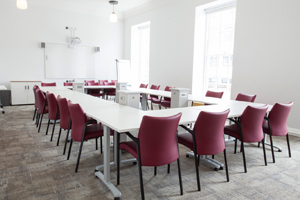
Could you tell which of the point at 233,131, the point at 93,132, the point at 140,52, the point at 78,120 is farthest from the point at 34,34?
the point at 233,131

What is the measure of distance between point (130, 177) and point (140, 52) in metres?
8.44

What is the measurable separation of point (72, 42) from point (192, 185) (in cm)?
847

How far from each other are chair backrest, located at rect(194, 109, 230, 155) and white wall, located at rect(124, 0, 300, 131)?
3350mm

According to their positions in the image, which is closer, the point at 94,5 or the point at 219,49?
the point at 219,49

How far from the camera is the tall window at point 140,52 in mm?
10148

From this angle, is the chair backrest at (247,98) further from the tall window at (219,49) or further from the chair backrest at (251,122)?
the tall window at (219,49)

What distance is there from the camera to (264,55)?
211 inches

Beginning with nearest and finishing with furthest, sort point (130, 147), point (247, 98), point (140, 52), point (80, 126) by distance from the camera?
point (130, 147), point (80, 126), point (247, 98), point (140, 52)

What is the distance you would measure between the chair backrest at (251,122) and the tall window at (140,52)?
7550 millimetres

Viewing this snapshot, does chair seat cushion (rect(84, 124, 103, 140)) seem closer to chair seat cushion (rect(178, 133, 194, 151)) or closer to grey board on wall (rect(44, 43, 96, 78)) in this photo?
chair seat cushion (rect(178, 133, 194, 151))

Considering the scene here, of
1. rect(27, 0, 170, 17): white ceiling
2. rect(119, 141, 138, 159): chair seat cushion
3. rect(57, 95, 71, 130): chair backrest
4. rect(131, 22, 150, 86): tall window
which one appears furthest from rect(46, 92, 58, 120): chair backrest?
rect(131, 22, 150, 86): tall window

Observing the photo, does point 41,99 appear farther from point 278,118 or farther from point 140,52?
point 140,52

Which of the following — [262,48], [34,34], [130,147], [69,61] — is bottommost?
[130,147]

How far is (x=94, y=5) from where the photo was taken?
9164mm
